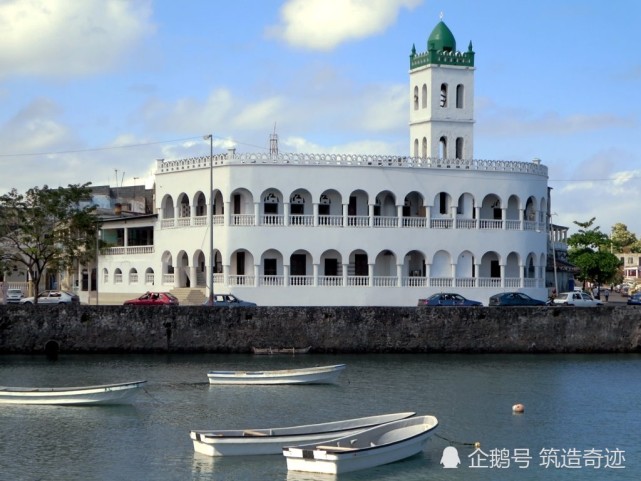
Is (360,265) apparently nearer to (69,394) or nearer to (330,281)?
(330,281)

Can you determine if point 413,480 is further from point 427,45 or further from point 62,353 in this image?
point 427,45

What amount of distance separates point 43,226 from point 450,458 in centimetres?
3770

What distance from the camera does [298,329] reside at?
50812mm

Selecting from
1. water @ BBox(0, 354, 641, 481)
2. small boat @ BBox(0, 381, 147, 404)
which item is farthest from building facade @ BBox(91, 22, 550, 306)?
small boat @ BBox(0, 381, 147, 404)

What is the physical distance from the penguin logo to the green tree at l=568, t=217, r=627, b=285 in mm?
61332

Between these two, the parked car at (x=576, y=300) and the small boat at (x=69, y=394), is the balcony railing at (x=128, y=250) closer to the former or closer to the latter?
the parked car at (x=576, y=300)

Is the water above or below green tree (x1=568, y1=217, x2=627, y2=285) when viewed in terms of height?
below

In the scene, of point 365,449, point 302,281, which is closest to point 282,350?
point 302,281

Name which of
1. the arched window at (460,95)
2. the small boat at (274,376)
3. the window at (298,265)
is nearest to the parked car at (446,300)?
the window at (298,265)

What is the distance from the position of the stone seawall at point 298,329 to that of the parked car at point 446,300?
4.56m

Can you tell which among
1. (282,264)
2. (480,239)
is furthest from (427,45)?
(282,264)

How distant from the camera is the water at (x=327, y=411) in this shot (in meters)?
28.5

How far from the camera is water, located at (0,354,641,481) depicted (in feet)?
93.6

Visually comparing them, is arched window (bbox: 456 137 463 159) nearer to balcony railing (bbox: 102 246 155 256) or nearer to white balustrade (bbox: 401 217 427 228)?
white balustrade (bbox: 401 217 427 228)
